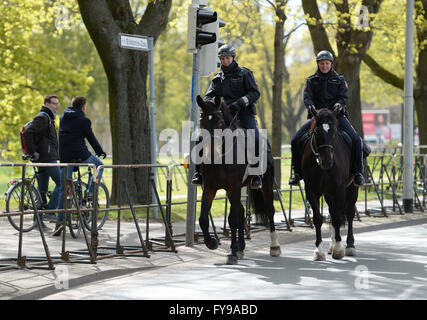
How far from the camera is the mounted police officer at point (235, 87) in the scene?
11.1 metres

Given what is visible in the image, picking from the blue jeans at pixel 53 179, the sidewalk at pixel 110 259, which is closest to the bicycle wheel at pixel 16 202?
the sidewalk at pixel 110 259

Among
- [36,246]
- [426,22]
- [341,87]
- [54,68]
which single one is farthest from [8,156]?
[341,87]

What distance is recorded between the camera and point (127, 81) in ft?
58.4

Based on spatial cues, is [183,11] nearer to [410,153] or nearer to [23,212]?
[410,153]

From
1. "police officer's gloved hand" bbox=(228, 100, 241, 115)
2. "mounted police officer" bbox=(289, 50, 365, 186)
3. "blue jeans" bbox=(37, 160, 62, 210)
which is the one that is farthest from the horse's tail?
"blue jeans" bbox=(37, 160, 62, 210)

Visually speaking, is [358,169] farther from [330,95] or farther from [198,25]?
[198,25]

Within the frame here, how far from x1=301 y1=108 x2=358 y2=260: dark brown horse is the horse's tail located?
0.52 m

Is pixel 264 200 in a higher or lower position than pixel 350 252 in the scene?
higher

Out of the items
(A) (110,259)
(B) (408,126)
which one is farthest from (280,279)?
(B) (408,126)

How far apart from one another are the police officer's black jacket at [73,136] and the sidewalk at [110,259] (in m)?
1.42

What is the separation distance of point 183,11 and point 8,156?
11.3 metres

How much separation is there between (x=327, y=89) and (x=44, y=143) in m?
5.58

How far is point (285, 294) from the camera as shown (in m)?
8.12

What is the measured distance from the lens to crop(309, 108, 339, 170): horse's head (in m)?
10.9
